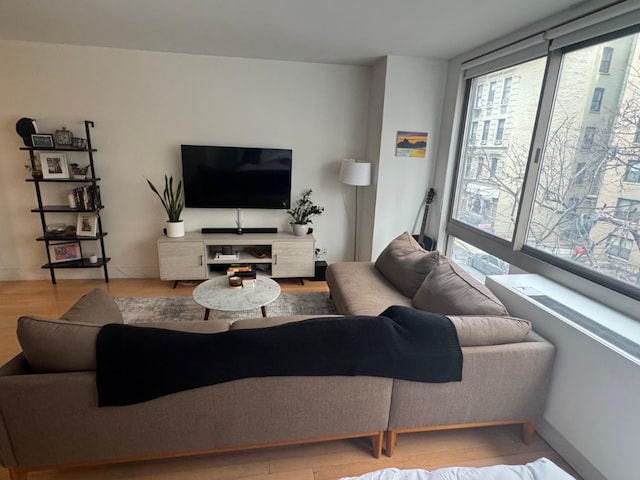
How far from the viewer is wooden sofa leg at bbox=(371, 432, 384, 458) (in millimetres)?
1631

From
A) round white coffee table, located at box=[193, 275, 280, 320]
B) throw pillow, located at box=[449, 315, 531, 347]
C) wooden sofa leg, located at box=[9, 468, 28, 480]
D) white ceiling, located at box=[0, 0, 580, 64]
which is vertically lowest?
wooden sofa leg, located at box=[9, 468, 28, 480]

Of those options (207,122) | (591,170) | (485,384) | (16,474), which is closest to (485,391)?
(485,384)

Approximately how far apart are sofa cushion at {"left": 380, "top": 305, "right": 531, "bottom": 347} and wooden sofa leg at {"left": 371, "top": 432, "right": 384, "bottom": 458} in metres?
0.59

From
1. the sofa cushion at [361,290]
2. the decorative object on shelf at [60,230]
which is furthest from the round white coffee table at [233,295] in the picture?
the decorative object on shelf at [60,230]

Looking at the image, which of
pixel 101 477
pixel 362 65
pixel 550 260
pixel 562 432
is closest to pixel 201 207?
pixel 362 65

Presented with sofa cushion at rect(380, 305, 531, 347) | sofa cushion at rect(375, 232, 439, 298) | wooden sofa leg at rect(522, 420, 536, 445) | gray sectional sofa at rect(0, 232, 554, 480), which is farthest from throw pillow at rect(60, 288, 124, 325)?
wooden sofa leg at rect(522, 420, 536, 445)

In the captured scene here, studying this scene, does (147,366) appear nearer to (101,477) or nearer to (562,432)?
(101,477)

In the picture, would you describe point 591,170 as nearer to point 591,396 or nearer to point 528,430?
point 591,396

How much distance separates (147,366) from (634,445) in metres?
1.95

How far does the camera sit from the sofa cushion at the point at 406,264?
255cm

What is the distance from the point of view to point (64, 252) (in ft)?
12.0

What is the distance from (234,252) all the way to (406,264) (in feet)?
6.79

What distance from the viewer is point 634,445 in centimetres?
134

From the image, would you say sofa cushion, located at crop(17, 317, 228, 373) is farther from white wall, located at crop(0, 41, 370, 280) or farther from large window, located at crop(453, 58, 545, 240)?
large window, located at crop(453, 58, 545, 240)
